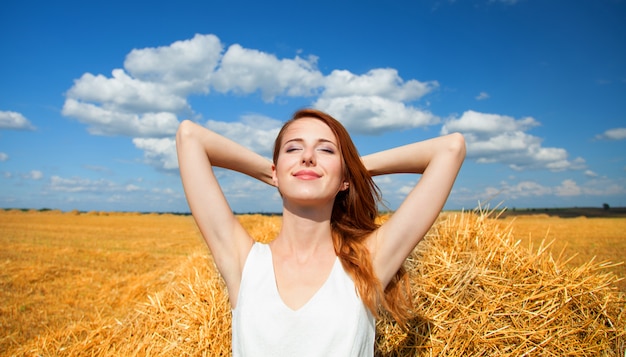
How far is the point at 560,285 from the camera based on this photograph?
3436 millimetres

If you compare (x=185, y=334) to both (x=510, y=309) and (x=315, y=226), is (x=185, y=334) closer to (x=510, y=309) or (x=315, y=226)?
(x=315, y=226)

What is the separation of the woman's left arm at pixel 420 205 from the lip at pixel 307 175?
1.64 feet

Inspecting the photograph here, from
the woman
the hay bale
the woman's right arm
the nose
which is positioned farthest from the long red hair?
the hay bale

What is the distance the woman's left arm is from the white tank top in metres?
0.27

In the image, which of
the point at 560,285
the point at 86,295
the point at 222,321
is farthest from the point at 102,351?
the point at 86,295

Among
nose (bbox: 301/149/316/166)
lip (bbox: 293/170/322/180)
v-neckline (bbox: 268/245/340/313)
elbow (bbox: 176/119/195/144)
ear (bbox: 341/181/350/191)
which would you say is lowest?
v-neckline (bbox: 268/245/340/313)

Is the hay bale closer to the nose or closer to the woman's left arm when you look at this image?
the woman's left arm

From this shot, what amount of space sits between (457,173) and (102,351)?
360 centimetres

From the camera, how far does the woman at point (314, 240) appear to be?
2232mm

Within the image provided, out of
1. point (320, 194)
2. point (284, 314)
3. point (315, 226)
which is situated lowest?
point (284, 314)

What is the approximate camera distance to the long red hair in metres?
2.35

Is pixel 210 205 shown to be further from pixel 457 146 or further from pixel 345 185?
pixel 457 146

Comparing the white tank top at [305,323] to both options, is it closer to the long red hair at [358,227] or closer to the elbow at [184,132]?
the long red hair at [358,227]

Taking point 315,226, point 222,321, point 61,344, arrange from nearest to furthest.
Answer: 1. point 315,226
2. point 222,321
3. point 61,344
